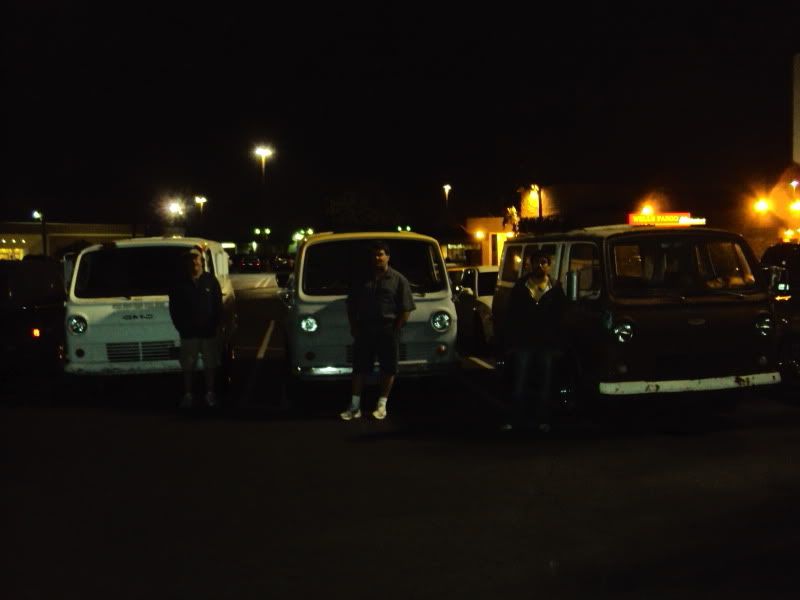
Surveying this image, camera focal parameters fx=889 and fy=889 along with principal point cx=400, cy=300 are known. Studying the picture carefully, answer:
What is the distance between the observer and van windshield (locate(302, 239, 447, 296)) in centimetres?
1036

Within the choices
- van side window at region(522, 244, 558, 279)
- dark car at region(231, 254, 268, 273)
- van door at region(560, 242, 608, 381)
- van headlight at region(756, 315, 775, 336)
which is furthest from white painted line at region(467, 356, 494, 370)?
dark car at region(231, 254, 268, 273)

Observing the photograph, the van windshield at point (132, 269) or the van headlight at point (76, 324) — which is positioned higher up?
the van windshield at point (132, 269)

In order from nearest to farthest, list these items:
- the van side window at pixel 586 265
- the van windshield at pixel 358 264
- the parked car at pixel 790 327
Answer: the van side window at pixel 586 265 → the parked car at pixel 790 327 → the van windshield at pixel 358 264

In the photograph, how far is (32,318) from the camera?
11844 mm

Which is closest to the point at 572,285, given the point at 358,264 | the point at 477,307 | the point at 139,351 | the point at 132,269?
the point at 358,264

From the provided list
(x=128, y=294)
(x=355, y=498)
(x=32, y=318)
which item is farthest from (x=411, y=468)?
(x=32, y=318)

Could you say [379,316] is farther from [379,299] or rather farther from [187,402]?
[187,402]

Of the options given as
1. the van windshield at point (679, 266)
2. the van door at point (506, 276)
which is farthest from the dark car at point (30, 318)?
the van windshield at point (679, 266)

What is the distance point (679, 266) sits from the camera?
9.20 metres

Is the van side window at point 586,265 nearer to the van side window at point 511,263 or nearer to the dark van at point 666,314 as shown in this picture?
the dark van at point 666,314

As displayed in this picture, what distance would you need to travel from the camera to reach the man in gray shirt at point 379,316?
9.08m

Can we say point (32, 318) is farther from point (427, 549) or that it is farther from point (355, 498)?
point (427, 549)

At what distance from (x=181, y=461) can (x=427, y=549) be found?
10.3ft

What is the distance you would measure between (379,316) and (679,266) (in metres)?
3.14
